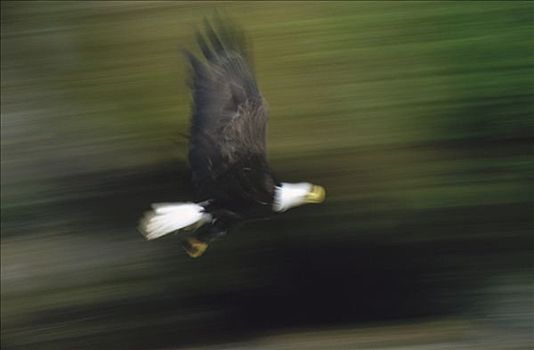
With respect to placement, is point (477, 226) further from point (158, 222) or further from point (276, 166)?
point (158, 222)

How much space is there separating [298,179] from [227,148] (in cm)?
56

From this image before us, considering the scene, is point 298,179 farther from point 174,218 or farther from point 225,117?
point 225,117

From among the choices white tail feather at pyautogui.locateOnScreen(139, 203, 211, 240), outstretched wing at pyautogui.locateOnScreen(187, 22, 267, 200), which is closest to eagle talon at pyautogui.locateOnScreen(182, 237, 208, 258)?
white tail feather at pyautogui.locateOnScreen(139, 203, 211, 240)

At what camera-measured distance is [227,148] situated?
104 inches

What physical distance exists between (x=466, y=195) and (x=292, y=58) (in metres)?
0.61

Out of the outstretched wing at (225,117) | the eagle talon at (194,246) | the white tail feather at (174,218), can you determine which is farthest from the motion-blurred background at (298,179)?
the outstretched wing at (225,117)

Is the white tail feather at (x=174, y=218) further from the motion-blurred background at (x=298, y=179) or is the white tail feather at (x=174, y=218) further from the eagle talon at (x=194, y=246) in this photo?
the motion-blurred background at (x=298, y=179)

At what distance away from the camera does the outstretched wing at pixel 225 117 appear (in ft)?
8.62

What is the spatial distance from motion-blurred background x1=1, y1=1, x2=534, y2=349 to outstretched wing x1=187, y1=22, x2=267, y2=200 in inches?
19.5

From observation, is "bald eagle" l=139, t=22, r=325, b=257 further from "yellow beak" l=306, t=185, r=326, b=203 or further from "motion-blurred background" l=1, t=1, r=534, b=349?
"motion-blurred background" l=1, t=1, r=534, b=349

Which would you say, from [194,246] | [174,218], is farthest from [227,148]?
[194,246]

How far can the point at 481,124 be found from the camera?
120 inches

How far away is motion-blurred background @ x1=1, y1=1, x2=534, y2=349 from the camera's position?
10.0 ft

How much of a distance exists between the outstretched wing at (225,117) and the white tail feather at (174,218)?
13 cm
